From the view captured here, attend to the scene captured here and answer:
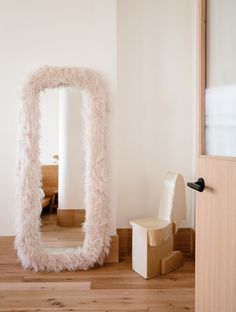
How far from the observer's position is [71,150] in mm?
2604

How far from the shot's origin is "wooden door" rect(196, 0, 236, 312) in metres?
1.18

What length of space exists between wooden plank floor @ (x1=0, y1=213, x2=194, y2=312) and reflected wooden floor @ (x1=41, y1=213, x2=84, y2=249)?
24 cm

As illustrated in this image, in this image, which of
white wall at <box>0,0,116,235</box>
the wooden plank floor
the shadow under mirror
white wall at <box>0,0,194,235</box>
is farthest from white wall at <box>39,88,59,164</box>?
the wooden plank floor

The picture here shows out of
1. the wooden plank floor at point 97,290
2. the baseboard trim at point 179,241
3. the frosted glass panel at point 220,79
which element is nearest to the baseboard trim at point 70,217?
the wooden plank floor at point 97,290

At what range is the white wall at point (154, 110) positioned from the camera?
2.95m

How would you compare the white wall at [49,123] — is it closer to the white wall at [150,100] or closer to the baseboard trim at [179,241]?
the white wall at [150,100]

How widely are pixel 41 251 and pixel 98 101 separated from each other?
1.31m

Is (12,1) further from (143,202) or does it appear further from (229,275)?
(229,275)

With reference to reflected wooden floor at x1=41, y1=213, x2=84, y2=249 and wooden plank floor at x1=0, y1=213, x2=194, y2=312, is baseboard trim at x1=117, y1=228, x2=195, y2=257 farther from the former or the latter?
reflected wooden floor at x1=41, y1=213, x2=84, y2=249

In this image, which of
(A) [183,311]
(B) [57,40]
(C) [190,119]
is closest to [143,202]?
(C) [190,119]

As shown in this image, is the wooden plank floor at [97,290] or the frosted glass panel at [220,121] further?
the wooden plank floor at [97,290]

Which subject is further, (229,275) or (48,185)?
(48,185)

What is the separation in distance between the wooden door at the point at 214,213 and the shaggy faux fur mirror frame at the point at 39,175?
1.21 m

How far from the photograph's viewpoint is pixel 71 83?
2.55 m
